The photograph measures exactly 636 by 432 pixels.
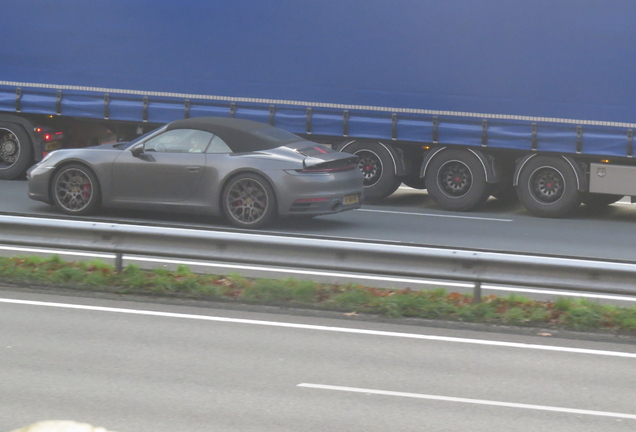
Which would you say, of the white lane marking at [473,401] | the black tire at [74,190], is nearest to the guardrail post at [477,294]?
the white lane marking at [473,401]

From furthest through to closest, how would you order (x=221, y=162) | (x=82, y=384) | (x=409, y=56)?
(x=409, y=56) < (x=221, y=162) < (x=82, y=384)

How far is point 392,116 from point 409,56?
95 centimetres

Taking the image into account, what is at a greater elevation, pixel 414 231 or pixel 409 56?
pixel 409 56

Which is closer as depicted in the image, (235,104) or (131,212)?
(131,212)

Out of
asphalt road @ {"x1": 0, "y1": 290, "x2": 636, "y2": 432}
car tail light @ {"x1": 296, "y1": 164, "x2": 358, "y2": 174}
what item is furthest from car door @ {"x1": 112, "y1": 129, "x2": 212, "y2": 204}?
asphalt road @ {"x1": 0, "y1": 290, "x2": 636, "y2": 432}

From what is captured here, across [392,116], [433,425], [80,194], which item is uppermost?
[392,116]

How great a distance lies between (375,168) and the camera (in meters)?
16.5

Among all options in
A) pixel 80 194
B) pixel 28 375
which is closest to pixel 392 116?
pixel 80 194

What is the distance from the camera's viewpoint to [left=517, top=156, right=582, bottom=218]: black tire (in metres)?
15.2

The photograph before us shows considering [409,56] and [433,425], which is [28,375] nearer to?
[433,425]

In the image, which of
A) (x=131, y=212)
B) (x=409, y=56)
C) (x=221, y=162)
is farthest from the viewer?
(x=409, y=56)

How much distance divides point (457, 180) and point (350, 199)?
124 inches

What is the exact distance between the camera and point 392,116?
16000mm

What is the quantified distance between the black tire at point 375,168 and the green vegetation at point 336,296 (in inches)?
275
